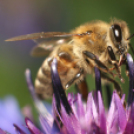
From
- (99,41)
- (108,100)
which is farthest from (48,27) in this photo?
(99,41)

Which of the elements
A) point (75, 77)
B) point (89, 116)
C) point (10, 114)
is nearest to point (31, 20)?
point (10, 114)

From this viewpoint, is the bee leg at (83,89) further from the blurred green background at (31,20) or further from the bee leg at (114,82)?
the blurred green background at (31,20)

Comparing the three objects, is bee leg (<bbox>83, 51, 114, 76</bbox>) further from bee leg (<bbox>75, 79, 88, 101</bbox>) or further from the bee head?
bee leg (<bbox>75, 79, 88, 101</bbox>)

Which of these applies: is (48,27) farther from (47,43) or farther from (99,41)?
(99,41)

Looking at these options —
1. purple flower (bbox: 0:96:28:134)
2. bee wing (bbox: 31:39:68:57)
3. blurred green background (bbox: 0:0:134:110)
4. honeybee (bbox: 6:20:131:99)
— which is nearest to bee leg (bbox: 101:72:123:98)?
honeybee (bbox: 6:20:131:99)

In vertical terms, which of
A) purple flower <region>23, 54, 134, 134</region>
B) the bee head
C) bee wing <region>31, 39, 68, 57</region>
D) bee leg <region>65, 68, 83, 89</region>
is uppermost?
bee wing <region>31, 39, 68, 57</region>

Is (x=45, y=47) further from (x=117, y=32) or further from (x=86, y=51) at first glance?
(x=117, y=32)
